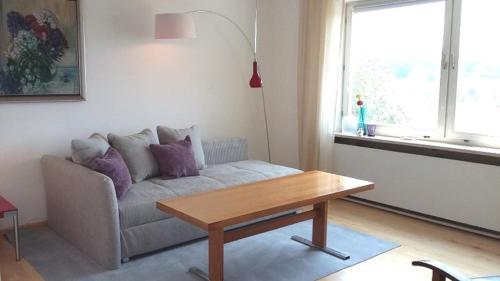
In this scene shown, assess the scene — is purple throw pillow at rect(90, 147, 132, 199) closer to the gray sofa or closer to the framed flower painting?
the gray sofa

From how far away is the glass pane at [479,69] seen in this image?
3619 mm

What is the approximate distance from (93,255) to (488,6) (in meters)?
3.60

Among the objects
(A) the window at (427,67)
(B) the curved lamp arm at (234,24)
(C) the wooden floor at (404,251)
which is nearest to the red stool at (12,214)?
(C) the wooden floor at (404,251)

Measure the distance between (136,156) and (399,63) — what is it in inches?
102

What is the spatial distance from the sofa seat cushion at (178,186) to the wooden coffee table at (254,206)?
408 millimetres

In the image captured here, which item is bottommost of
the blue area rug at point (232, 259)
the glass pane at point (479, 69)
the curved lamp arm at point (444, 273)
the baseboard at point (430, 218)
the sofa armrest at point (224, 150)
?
the blue area rug at point (232, 259)

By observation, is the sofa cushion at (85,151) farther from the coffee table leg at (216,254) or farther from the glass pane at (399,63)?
the glass pane at (399,63)

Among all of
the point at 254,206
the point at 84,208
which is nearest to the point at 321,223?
the point at 254,206

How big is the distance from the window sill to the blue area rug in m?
0.94

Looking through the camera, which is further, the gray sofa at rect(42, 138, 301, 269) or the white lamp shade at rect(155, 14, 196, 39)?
the white lamp shade at rect(155, 14, 196, 39)

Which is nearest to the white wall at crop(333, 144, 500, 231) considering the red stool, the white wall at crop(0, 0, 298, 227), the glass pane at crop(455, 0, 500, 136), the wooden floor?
the wooden floor

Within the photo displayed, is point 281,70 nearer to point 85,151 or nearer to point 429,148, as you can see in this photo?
point 429,148

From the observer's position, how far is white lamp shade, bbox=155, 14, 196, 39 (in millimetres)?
3895

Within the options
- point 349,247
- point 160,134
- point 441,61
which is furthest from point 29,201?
point 441,61
